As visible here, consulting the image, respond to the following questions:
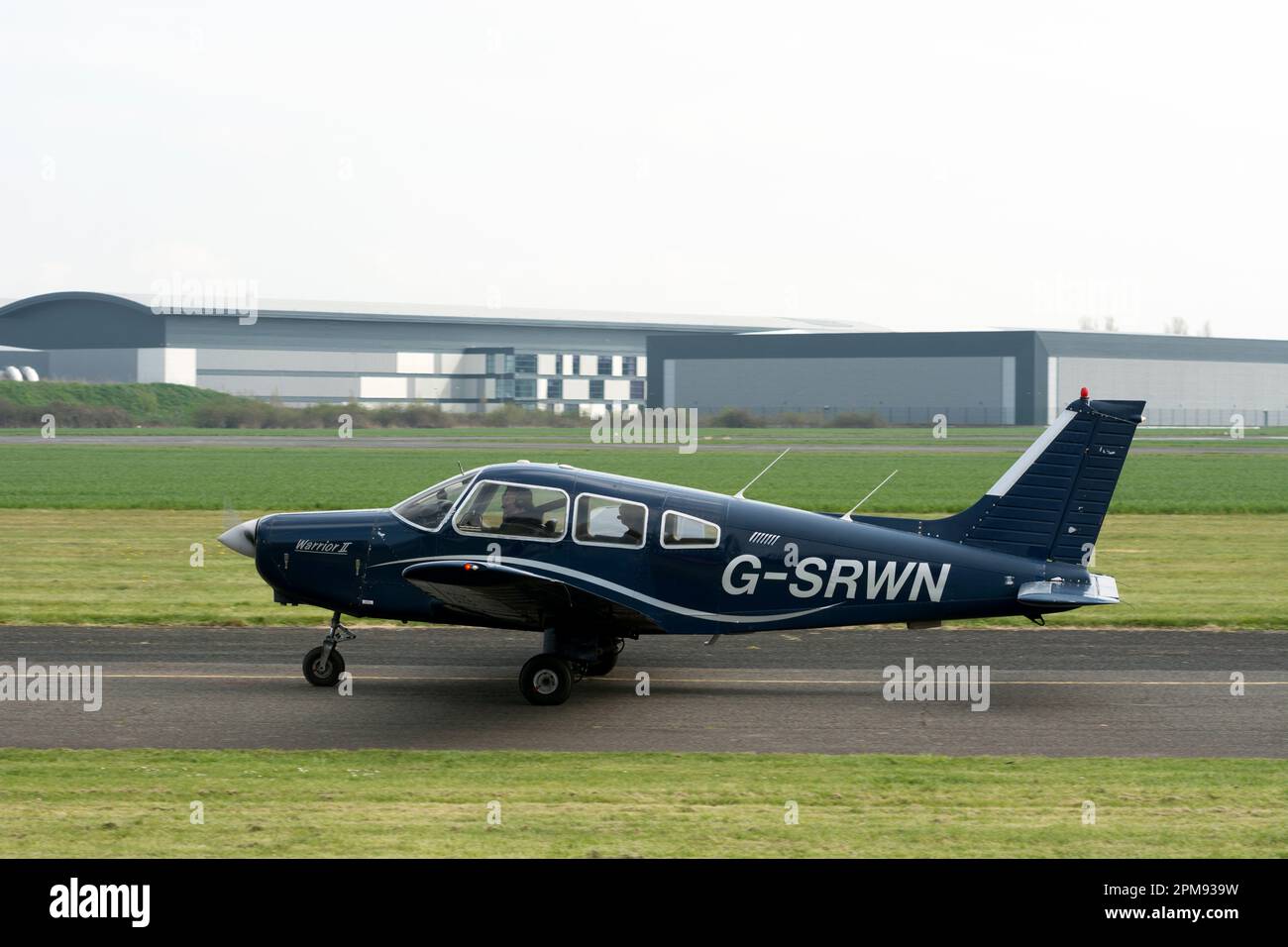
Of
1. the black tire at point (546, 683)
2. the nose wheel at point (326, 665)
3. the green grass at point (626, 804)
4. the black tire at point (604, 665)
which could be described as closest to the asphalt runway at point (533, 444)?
the black tire at point (604, 665)

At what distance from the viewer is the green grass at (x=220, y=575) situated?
18.5m

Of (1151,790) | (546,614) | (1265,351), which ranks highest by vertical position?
(1265,351)

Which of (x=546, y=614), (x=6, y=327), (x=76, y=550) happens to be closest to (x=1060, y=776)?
(x=546, y=614)

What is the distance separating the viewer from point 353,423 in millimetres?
98812

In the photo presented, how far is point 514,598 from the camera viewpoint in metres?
12.6

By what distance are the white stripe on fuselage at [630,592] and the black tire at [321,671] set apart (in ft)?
3.77

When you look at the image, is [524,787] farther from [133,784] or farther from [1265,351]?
[1265,351]

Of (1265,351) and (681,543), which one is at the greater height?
(1265,351)

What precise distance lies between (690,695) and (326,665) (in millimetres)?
3563

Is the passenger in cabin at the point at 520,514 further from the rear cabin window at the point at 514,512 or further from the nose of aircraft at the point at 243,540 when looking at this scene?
the nose of aircraft at the point at 243,540

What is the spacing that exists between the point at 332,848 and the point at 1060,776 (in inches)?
209

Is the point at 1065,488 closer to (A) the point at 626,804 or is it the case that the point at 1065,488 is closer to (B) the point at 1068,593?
(B) the point at 1068,593

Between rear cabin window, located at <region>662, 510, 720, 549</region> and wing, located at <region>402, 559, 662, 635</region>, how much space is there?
31.1 inches

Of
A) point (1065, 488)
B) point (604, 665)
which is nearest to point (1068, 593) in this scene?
point (1065, 488)
